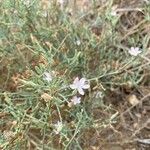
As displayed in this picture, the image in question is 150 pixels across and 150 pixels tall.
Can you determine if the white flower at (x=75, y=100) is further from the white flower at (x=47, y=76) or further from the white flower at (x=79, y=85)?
the white flower at (x=47, y=76)

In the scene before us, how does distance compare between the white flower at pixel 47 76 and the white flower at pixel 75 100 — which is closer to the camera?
the white flower at pixel 47 76

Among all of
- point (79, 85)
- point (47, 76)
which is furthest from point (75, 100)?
point (47, 76)

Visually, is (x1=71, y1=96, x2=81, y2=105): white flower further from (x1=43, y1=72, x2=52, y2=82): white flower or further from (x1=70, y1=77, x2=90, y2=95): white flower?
(x1=43, y1=72, x2=52, y2=82): white flower

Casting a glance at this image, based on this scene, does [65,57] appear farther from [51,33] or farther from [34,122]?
[34,122]

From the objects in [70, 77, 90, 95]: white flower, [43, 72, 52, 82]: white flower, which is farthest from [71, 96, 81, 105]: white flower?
[43, 72, 52, 82]: white flower

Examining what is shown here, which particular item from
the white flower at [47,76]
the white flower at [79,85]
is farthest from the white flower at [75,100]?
the white flower at [47,76]

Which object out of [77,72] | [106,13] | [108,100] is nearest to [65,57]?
[77,72]

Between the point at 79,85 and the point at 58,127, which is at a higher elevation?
the point at 79,85

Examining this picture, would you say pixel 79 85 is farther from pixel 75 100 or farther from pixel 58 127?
pixel 58 127

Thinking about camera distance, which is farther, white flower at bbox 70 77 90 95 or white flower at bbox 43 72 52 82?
white flower at bbox 70 77 90 95

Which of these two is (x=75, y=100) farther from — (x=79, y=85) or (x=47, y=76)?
(x=47, y=76)

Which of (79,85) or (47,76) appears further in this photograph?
(79,85)
